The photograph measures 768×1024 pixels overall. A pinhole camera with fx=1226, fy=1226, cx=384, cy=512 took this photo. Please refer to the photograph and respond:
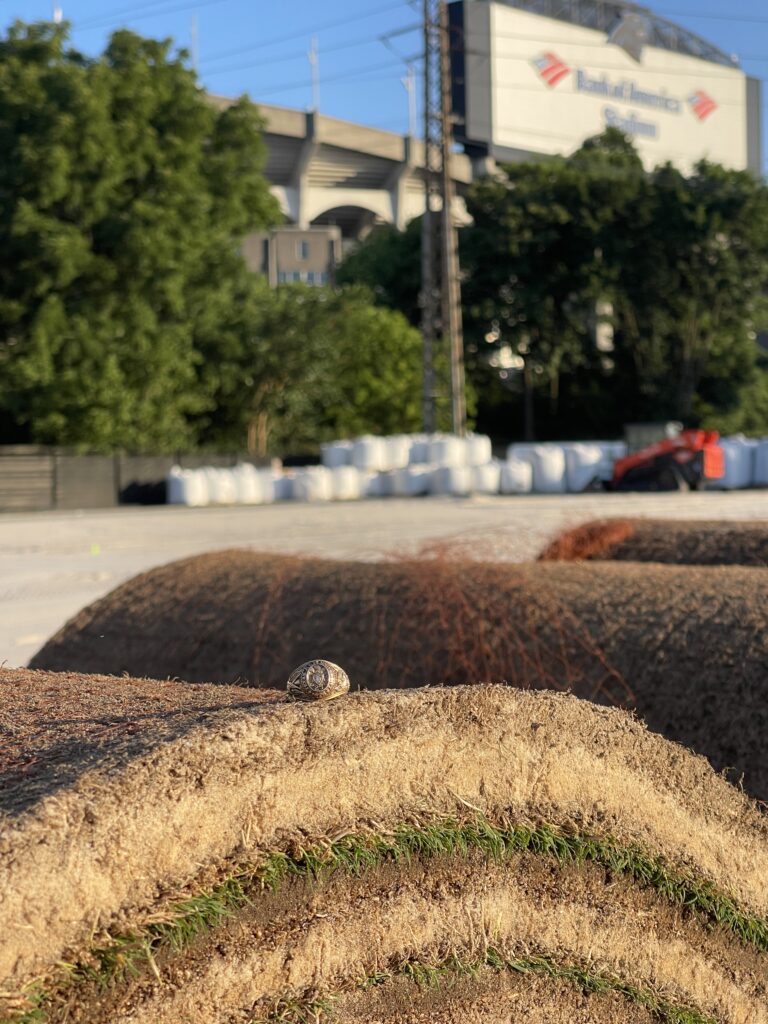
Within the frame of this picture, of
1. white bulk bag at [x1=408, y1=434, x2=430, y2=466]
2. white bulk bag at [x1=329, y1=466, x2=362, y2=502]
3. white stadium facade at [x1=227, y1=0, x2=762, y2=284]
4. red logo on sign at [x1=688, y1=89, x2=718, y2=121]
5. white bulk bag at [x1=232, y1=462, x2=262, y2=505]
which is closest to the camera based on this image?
white bulk bag at [x1=232, y1=462, x2=262, y2=505]

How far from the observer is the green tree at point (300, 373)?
4006 centimetres

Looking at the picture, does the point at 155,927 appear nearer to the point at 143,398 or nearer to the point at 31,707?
the point at 31,707

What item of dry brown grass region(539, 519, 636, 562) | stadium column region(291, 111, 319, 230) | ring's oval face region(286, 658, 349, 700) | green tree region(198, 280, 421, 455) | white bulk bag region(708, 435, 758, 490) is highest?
stadium column region(291, 111, 319, 230)

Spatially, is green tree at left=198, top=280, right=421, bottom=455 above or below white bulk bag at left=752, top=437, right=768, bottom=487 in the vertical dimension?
above

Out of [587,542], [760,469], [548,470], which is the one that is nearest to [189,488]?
[548,470]

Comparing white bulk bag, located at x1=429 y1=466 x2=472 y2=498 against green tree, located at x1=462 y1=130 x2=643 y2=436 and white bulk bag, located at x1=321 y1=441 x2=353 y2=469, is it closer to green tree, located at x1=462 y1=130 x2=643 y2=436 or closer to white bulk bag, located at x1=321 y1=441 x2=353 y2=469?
white bulk bag, located at x1=321 y1=441 x2=353 y2=469

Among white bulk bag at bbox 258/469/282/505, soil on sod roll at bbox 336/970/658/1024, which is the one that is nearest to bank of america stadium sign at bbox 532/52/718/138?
white bulk bag at bbox 258/469/282/505

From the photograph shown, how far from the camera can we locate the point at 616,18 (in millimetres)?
80188

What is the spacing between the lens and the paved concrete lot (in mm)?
10078

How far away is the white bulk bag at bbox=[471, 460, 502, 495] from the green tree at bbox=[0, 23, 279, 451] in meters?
9.24

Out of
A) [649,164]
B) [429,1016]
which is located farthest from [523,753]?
[649,164]

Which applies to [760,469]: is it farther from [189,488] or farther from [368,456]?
[189,488]

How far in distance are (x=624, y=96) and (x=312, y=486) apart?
57.3m

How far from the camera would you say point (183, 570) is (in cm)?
523
